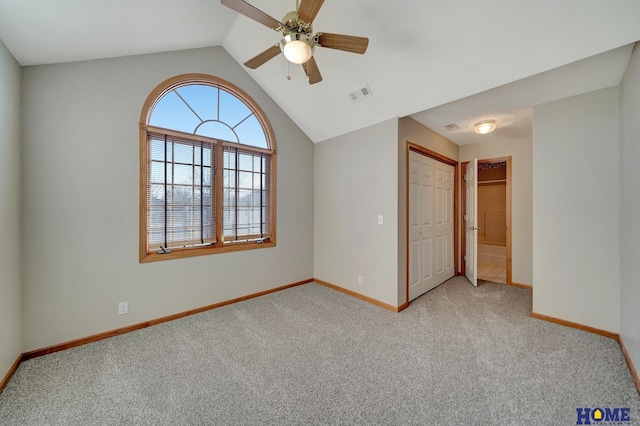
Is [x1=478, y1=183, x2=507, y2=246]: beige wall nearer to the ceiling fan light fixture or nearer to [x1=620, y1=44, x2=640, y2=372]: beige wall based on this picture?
[x1=620, y1=44, x2=640, y2=372]: beige wall

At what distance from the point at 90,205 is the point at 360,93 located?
3.04m

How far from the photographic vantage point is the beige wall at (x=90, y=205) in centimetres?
212

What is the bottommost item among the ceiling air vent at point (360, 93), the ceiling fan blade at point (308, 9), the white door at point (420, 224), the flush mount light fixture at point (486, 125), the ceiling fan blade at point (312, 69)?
the white door at point (420, 224)

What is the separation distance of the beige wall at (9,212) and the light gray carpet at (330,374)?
0.31 meters

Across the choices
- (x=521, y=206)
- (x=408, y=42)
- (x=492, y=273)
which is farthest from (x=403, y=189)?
(x=492, y=273)

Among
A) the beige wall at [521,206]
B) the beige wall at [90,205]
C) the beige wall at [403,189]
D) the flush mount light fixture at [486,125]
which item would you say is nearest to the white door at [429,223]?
the beige wall at [403,189]

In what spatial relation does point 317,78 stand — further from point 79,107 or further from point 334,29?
point 79,107

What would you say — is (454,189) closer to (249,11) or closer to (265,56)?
(265,56)

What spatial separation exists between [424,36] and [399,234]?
6.57ft

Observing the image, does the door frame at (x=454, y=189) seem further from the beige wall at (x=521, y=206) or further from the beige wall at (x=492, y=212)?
the beige wall at (x=492, y=212)

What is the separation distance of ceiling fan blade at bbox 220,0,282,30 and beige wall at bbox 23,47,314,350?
67.6 inches

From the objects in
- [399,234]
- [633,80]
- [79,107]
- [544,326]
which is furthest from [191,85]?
[544,326]

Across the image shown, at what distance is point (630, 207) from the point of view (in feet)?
6.50

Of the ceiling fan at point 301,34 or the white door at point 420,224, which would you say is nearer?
the ceiling fan at point 301,34
